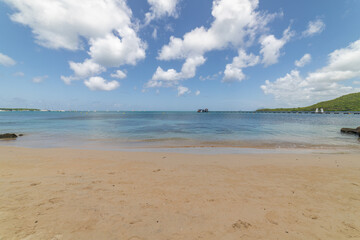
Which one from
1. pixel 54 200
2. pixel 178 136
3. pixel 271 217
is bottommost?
pixel 178 136

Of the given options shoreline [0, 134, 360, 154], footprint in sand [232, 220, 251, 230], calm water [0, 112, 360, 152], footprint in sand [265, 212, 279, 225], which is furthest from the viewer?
calm water [0, 112, 360, 152]

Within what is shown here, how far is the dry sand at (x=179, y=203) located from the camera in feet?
12.6

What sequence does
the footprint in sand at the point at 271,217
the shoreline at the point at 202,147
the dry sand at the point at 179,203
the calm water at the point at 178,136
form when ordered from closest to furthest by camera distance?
the dry sand at the point at 179,203 → the footprint in sand at the point at 271,217 → the shoreline at the point at 202,147 → the calm water at the point at 178,136

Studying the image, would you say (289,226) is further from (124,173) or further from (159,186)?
(124,173)

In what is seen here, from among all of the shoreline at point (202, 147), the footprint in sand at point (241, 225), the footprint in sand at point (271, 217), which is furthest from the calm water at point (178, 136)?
the footprint in sand at point (241, 225)

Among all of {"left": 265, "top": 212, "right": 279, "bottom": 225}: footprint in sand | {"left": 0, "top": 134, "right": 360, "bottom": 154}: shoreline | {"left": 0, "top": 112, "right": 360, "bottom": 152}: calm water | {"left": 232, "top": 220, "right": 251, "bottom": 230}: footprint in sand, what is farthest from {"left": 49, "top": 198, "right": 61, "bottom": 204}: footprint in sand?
{"left": 0, "top": 112, "right": 360, "bottom": 152}: calm water

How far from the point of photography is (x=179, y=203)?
A: 510 centimetres

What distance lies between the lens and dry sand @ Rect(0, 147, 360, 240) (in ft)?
12.6

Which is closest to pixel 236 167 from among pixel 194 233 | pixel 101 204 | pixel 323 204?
pixel 323 204

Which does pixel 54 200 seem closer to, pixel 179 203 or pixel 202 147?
pixel 179 203

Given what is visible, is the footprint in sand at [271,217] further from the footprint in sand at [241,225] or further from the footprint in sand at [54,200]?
the footprint in sand at [54,200]

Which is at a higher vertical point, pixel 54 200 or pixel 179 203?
pixel 54 200

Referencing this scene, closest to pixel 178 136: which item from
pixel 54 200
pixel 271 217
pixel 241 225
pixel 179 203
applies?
pixel 179 203

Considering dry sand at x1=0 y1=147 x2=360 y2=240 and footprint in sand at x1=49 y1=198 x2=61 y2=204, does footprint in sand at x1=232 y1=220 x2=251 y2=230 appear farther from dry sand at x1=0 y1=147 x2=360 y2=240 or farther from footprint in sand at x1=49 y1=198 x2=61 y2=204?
footprint in sand at x1=49 y1=198 x2=61 y2=204
